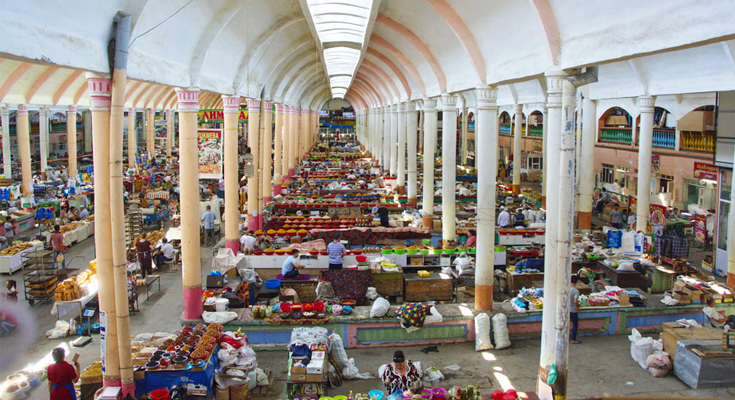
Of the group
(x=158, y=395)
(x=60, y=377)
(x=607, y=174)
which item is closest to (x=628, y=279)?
(x=158, y=395)

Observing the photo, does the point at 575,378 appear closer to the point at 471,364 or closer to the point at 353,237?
the point at 471,364

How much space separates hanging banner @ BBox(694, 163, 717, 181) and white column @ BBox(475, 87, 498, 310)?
1079 cm

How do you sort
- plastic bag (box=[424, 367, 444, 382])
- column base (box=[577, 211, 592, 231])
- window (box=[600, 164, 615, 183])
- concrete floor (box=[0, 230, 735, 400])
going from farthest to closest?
window (box=[600, 164, 615, 183]) < column base (box=[577, 211, 592, 231]) < plastic bag (box=[424, 367, 444, 382]) < concrete floor (box=[0, 230, 735, 400])

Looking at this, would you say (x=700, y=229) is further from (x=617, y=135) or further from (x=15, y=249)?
(x=15, y=249)

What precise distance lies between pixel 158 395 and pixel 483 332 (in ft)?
18.1

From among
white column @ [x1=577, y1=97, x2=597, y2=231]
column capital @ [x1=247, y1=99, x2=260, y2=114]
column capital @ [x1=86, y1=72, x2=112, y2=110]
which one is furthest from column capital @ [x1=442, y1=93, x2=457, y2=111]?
column capital @ [x1=86, y1=72, x2=112, y2=110]

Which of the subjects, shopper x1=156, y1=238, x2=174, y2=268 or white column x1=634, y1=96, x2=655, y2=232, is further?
white column x1=634, y1=96, x2=655, y2=232

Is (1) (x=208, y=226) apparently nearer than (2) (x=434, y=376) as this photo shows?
No

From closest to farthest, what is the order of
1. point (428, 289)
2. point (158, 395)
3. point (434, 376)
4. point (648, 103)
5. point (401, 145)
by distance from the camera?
point (158, 395) < point (434, 376) < point (428, 289) < point (648, 103) < point (401, 145)

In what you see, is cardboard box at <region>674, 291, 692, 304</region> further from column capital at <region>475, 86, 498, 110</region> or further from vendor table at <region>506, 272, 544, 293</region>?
column capital at <region>475, 86, 498, 110</region>

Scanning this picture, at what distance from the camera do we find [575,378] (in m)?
9.14

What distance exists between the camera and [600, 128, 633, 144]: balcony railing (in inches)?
984

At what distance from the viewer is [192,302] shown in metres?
10.4

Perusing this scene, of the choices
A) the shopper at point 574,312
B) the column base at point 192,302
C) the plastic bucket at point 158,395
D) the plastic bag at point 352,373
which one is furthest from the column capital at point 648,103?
the plastic bucket at point 158,395
